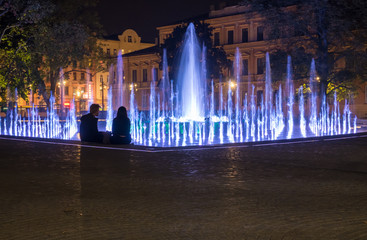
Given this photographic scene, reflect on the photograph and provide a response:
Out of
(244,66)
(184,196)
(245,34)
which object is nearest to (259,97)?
(244,66)

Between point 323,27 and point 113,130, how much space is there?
2296 cm

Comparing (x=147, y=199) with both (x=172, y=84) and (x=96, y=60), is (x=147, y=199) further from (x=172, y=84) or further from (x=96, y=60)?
(x=172, y=84)

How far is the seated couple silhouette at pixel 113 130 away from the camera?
13477 millimetres

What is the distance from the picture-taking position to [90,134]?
1412cm

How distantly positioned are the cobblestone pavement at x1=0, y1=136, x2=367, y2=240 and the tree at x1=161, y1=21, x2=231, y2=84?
127 feet

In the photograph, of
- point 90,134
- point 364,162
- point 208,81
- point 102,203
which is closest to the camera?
point 102,203

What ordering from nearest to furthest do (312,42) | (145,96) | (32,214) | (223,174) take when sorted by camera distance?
(32,214), (223,174), (312,42), (145,96)

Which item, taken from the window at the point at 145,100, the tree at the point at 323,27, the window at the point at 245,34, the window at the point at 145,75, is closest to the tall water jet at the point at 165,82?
the window at the point at 245,34

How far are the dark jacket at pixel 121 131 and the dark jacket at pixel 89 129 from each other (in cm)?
Answer: 44

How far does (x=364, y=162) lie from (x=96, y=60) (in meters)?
35.4

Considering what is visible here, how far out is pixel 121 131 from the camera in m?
14.1

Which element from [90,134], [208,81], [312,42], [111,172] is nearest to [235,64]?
[208,81]

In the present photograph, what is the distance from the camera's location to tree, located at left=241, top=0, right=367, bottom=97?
106 feet

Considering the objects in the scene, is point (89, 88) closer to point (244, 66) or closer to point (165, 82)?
point (244, 66)
